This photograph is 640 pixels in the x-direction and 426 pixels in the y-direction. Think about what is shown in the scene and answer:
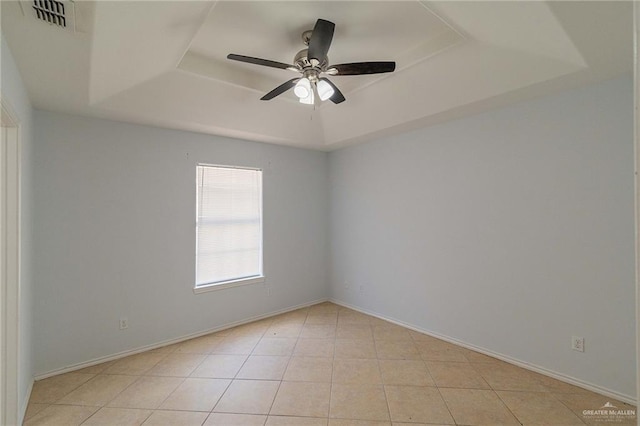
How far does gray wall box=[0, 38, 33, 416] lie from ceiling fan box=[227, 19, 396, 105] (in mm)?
1329

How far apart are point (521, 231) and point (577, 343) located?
3.28ft

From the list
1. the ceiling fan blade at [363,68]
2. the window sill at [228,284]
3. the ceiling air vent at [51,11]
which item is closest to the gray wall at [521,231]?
the ceiling fan blade at [363,68]

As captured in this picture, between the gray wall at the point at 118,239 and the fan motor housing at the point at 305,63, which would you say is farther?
the gray wall at the point at 118,239

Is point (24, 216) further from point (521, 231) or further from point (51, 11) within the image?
point (521, 231)

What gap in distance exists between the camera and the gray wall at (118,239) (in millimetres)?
2582

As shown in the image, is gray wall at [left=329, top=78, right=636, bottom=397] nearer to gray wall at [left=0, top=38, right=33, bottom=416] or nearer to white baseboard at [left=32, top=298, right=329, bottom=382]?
white baseboard at [left=32, top=298, right=329, bottom=382]

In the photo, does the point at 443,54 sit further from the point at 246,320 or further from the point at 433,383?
the point at 246,320

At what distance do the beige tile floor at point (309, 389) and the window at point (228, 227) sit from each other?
2.73 ft

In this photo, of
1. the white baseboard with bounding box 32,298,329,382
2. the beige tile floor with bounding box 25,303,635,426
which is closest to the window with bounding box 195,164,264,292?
the white baseboard with bounding box 32,298,329,382

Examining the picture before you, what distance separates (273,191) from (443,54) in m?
2.65

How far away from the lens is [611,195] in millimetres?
2201

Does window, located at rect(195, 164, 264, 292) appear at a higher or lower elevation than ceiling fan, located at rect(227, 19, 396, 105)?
lower

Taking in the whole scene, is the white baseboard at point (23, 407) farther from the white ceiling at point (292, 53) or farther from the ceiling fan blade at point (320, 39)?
the ceiling fan blade at point (320, 39)

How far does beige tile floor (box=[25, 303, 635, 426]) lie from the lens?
6.56ft
